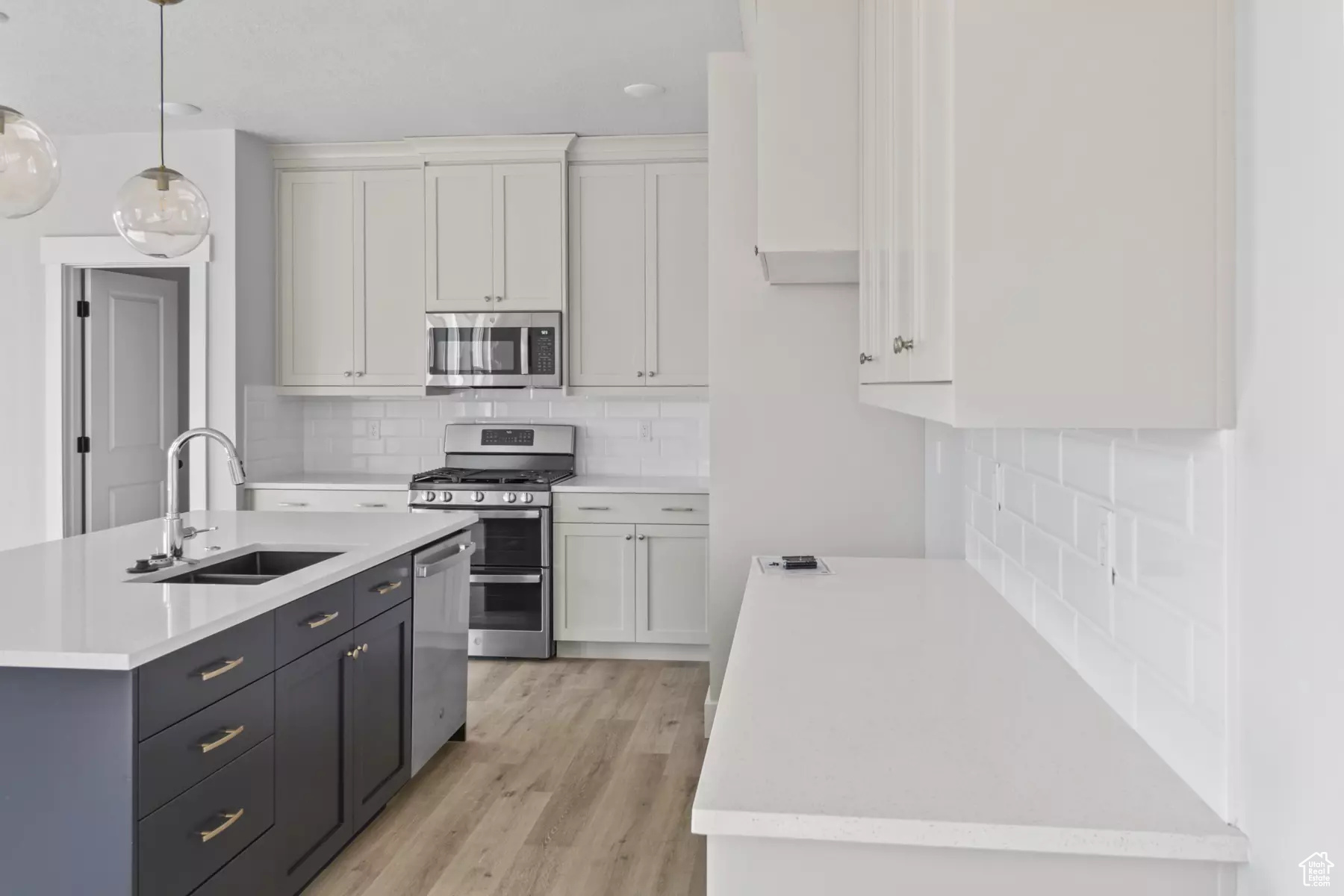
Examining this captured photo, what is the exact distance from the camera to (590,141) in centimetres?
483

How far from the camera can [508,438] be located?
17.2ft

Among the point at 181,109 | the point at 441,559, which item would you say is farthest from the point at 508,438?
the point at 181,109

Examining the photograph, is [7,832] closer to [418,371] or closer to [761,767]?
[761,767]

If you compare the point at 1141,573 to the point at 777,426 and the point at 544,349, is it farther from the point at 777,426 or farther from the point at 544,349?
the point at 544,349

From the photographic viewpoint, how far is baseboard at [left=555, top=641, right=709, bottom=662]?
476 cm

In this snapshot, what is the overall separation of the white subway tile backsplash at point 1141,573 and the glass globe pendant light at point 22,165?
2.15m

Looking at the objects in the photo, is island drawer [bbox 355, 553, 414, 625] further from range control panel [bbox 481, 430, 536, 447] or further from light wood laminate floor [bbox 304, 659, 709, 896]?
range control panel [bbox 481, 430, 536, 447]

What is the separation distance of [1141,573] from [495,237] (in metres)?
4.10

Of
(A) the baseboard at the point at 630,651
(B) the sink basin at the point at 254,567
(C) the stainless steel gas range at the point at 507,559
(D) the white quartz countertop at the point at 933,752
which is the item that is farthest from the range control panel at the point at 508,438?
(D) the white quartz countertop at the point at 933,752

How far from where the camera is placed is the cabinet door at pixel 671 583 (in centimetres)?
462

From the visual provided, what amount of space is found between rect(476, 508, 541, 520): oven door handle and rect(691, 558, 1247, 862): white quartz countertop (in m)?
2.81

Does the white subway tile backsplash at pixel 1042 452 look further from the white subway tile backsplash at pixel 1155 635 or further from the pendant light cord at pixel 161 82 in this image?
the pendant light cord at pixel 161 82

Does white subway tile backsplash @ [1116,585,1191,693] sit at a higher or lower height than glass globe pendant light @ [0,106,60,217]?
lower
